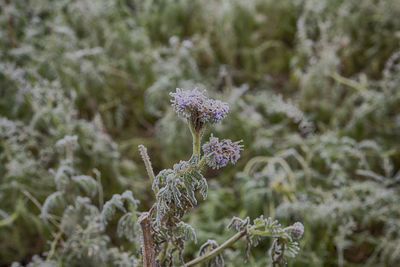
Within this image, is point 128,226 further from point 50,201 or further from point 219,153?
point 219,153

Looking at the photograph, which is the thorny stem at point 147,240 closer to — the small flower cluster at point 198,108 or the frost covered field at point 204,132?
the frost covered field at point 204,132

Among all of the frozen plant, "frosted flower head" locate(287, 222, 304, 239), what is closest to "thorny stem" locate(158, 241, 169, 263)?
the frozen plant

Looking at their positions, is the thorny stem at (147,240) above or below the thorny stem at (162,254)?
below

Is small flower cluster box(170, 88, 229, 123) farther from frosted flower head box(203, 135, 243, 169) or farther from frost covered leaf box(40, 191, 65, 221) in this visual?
frost covered leaf box(40, 191, 65, 221)

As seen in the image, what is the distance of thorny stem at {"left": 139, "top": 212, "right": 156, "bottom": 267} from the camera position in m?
0.85

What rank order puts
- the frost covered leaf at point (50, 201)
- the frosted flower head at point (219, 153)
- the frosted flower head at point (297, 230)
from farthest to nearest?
the frost covered leaf at point (50, 201) < the frosted flower head at point (297, 230) < the frosted flower head at point (219, 153)

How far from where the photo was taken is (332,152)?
5.94 feet

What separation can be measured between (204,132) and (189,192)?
33 cm

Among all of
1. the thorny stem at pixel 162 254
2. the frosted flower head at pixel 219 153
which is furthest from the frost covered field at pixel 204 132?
the frosted flower head at pixel 219 153

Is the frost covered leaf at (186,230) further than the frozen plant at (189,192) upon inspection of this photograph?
Yes

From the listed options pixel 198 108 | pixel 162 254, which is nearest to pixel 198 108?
pixel 198 108

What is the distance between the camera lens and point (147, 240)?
34.3 inches

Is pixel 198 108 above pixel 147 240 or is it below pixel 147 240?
above

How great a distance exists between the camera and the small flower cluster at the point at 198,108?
800 millimetres
